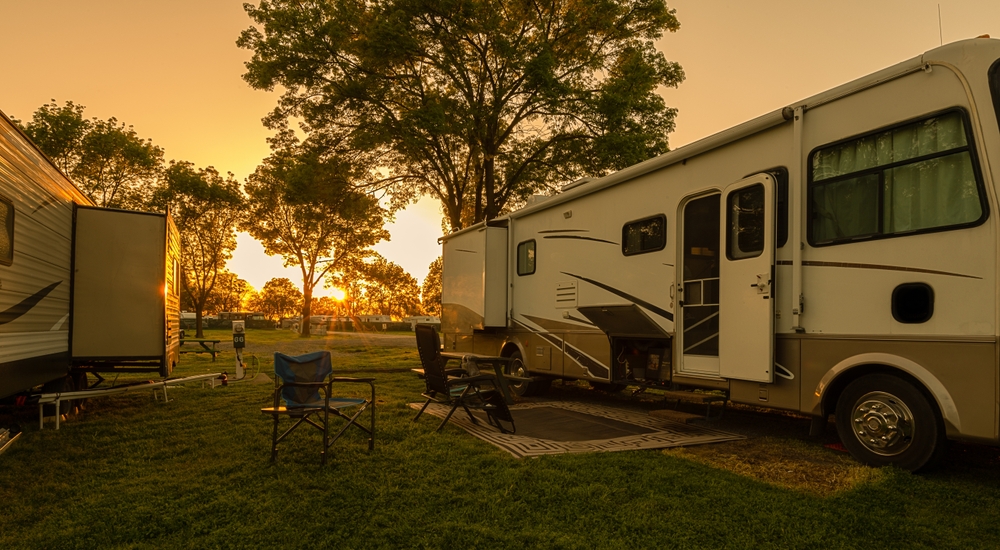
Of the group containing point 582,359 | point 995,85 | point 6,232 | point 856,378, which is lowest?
point 582,359

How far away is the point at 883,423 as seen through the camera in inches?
185

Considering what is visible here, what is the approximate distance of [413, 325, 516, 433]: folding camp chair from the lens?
6324 millimetres

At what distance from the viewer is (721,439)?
596cm

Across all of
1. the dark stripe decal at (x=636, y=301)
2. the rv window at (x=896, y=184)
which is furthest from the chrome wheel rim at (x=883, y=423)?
the dark stripe decal at (x=636, y=301)

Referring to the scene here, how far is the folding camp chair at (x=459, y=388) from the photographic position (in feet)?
20.7

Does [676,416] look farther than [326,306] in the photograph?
No

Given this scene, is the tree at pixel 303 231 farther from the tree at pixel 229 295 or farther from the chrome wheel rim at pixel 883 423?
the tree at pixel 229 295

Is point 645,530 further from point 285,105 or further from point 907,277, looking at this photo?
point 285,105

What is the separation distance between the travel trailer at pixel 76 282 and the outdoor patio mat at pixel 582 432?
3.76 meters

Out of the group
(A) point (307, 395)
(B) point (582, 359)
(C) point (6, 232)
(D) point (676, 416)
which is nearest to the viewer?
(A) point (307, 395)

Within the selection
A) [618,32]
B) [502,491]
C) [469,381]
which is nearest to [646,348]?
[469,381]

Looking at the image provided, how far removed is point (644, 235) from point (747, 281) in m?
1.76

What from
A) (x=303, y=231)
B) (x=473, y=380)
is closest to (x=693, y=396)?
(x=473, y=380)

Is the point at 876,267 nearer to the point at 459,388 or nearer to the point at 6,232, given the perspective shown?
the point at 459,388
